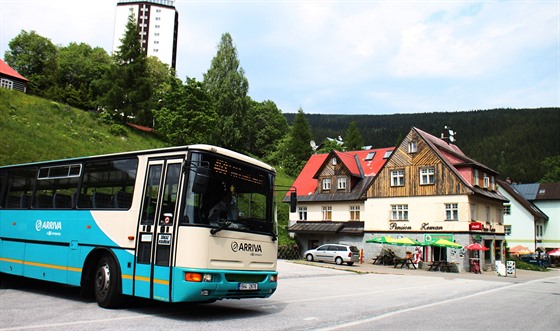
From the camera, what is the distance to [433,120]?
15862 centimetres

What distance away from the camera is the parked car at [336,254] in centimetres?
3686

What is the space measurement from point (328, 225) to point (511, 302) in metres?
30.1

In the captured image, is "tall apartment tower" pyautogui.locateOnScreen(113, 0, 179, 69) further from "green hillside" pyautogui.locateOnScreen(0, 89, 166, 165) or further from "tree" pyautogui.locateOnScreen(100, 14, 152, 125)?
"green hillside" pyautogui.locateOnScreen(0, 89, 166, 165)

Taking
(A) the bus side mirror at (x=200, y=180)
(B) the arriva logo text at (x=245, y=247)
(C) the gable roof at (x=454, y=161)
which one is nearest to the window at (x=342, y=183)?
(C) the gable roof at (x=454, y=161)

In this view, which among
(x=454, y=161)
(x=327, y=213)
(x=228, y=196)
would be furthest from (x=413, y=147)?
(x=228, y=196)

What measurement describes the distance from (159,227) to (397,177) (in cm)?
3582

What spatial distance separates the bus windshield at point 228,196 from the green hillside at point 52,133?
88.5 ft

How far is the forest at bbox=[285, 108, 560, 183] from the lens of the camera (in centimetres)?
12369

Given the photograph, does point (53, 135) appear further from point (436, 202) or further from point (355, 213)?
point (436, 202)

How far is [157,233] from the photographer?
9141mm

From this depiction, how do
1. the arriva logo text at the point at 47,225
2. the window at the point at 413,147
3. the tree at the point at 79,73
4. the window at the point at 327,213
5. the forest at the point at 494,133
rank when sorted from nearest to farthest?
the arriva logo text at the point at 47,225
the window at the point at 413,147
the window at the point at 327,213
the tree at the point at 79,73
the forest at the point at 494,133

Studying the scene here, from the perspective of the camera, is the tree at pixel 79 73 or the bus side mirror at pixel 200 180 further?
the tree at pixel 79 73

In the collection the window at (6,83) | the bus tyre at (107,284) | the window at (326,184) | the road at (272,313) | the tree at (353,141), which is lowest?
the road at (272,313)

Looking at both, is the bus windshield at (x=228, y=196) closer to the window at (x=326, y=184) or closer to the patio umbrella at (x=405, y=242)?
the patio umbrella at (x=405, y=242)
